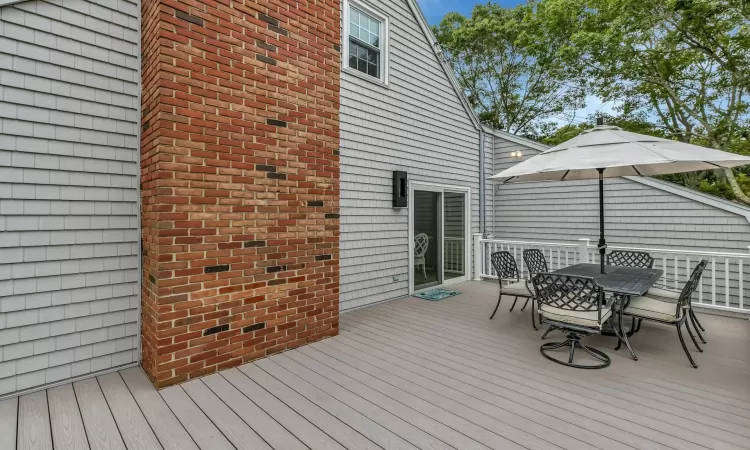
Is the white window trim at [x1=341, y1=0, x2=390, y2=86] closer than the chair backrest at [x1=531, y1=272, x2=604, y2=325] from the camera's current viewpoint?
No

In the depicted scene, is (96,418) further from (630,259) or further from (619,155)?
(630,259)

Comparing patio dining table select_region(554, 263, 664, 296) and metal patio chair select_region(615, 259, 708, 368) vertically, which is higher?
patio dining table select_region(554, 263, 664, 296)

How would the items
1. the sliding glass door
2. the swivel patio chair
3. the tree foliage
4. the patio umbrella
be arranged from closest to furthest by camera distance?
the patio umbrella
the swivel patio chair
the sliding glass door
the tree foliage

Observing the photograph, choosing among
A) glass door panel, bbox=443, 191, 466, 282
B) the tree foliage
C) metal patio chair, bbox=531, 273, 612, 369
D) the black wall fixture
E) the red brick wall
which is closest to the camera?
the red brick wall

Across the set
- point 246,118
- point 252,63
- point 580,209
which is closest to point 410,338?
point 246,118

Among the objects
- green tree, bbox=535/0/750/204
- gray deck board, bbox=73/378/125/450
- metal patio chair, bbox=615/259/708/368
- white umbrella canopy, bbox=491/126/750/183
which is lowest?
gray deck board, bbox=73/378/125/450

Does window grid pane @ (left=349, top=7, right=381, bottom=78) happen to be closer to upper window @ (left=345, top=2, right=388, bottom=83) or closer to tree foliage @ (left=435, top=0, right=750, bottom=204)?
upper window @ (left=345, top=2, right=388, bottom=83)

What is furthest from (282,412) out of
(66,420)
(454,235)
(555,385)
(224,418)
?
(454,235)

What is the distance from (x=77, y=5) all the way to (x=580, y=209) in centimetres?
805

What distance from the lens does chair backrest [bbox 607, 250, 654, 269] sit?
191 inches

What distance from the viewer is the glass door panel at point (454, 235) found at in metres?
6.95

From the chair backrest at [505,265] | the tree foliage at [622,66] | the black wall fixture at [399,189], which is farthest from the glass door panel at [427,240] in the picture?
the tree foliage at [622,66]

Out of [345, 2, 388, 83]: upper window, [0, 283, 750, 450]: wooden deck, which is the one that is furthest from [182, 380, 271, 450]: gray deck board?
[345, 2, 388, 83]: upper window

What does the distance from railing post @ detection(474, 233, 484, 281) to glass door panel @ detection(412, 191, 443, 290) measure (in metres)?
0.99
